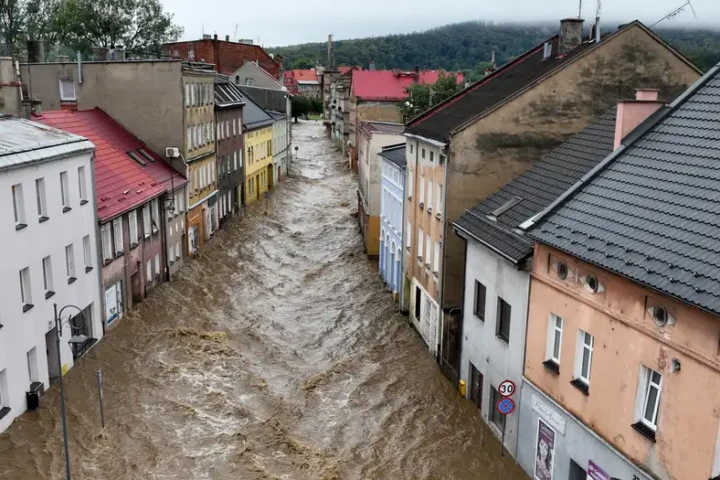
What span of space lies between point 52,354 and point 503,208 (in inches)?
535

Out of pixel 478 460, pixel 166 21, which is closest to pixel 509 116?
pixel 478 460

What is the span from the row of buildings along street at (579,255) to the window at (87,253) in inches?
451

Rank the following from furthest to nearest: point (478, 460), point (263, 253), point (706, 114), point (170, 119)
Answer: point (263, 253), point (170, 119), point (478, 460), point (706, 114)

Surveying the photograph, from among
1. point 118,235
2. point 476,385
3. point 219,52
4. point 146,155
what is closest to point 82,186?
point 118,235

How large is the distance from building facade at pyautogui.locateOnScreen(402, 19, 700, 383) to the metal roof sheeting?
1148cm

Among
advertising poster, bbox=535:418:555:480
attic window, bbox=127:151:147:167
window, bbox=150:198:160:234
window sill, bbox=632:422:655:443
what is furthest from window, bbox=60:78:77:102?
window sill, bbox=632:422:655:443

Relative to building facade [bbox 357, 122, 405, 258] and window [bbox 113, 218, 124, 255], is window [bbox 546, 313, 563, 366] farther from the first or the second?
building facade [bbox 357, 122, 405, 258]

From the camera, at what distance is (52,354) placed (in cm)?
2111

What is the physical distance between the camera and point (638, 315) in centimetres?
1212

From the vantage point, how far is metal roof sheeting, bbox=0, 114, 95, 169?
18703mm

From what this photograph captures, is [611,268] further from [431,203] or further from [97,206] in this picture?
[97,206]

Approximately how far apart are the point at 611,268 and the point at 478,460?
7.67 metres

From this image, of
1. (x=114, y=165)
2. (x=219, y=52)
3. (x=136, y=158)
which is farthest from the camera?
(x=219, y=52)

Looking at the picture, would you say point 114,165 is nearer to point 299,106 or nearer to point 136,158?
point 136,158
